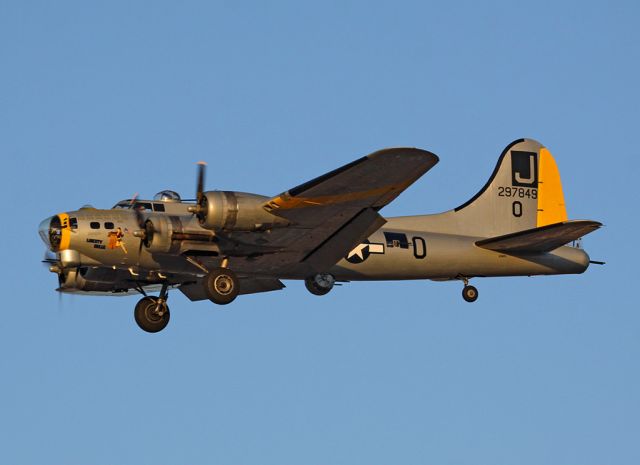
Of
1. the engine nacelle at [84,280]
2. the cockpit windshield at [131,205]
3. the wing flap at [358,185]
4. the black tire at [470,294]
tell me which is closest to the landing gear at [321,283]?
the wing flap at [358,185]

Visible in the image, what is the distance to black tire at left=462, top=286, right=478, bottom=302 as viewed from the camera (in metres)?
30.3

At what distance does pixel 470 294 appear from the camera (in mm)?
30312

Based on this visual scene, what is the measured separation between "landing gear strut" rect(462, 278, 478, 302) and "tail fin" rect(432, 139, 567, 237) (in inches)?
72.0

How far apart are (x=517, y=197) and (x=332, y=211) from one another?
7589 millimetres

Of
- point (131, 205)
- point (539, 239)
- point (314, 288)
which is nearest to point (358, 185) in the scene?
point (314, 288)

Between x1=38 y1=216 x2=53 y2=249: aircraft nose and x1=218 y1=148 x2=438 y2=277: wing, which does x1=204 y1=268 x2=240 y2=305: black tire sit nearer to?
x1=218 y1=148 x2=438 y2=277: wing

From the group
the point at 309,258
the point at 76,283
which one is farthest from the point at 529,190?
the point at 76,283

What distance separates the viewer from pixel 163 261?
91.9ft

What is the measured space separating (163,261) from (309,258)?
10.9 ft

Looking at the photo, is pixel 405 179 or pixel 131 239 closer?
pixel 405 179

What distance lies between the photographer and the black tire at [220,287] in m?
27.3

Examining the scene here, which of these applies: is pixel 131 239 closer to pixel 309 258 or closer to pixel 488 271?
pixel 309 258

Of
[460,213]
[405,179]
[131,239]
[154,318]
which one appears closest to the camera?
[405,179]

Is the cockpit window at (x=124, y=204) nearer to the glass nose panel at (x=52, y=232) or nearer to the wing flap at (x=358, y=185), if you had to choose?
the glass nose panel at (x=52, y=232)
